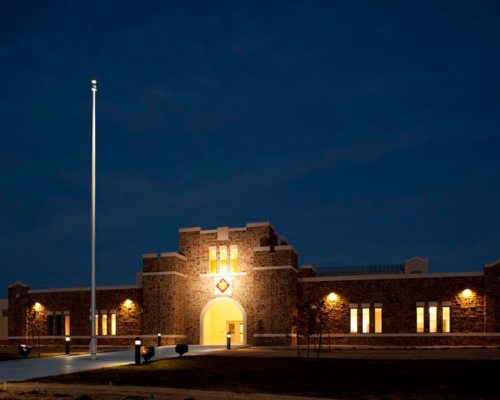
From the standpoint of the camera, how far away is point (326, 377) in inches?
730

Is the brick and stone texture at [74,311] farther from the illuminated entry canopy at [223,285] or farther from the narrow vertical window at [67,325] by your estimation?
the illuminated entry canopy at [223,285]

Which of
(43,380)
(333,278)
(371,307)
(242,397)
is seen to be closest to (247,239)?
(333,278)

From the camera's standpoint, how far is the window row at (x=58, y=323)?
4781 centimetres

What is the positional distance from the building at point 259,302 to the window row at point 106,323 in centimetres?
7

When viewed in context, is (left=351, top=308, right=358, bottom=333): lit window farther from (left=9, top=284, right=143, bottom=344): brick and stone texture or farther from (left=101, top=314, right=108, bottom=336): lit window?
(left=101, top=314, right=108, bottom=336): lit window

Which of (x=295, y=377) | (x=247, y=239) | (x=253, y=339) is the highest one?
(x=247, y=239)

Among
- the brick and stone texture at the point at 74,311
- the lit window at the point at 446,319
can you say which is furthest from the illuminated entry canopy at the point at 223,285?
the lit window at the point at 446,319

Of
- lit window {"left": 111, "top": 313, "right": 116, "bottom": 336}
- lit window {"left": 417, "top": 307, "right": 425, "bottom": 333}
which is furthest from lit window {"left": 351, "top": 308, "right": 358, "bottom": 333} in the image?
lit window {"left": 111, "top": 313, "right": 116, "bottom": 336}

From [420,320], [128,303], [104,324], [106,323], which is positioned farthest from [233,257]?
[420,320]

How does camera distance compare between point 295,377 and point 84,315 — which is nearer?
point 295,377

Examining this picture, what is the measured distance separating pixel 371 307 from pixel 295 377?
24796 millimetres

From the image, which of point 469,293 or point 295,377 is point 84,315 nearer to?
point 469,293

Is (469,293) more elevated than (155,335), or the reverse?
(469,293)

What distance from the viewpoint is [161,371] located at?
20516mm
